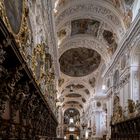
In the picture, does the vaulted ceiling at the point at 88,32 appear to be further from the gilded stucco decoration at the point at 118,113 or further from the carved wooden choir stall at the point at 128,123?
the carved wooden choir stall at the point at 128,123

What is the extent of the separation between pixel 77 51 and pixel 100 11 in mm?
12396

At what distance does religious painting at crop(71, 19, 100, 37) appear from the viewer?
25984mm

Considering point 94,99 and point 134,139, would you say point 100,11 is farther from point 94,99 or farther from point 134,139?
point 94,99

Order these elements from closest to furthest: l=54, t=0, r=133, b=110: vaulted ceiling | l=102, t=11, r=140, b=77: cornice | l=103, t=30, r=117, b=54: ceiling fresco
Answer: l=102, t=11, r=140, b=77: cornice → l=54, t=0, r=133, b=110: vaulted ceiling → l=103, t=30, r=117, b=54: ceiling fresco

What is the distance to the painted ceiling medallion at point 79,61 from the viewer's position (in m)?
35.3

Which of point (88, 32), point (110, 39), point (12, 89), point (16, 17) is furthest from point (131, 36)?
point (12, 89)

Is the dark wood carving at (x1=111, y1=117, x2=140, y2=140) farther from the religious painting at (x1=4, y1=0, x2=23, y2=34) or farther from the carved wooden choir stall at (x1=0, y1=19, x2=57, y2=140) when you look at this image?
the religious painting at (x1=4, y1=0, x2=23, y2=34)

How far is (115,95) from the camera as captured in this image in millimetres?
23891

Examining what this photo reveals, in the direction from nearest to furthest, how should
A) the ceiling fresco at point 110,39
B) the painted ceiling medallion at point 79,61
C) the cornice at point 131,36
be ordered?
the cornice at point 131,36
the ceiling fresco at point 110,39
the painted ceiling medallion at point 79,61

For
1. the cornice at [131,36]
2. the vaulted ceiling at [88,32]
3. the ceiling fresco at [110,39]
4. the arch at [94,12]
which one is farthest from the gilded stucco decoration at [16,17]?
the ceiling fresco at [110,39]

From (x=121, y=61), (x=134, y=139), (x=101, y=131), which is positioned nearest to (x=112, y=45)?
(x=121, y=61)

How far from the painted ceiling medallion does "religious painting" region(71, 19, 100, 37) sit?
20.5ft

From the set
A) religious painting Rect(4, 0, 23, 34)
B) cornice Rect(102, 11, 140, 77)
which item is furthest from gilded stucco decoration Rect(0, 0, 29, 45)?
cornice Rect(102, 11, 140, 77)

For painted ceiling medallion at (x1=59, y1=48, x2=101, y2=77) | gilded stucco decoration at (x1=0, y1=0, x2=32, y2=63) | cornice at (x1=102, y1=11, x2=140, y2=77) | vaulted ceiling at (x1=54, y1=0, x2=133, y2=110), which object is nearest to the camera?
gilded stucco decoration at (x1=0, y1=0, x2=32, y2=63)
